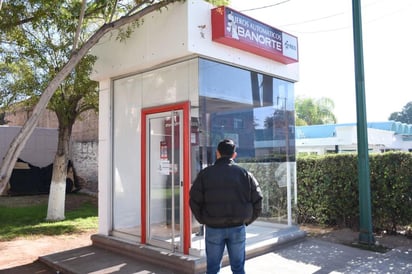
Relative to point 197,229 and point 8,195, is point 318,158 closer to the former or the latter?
point 197,229

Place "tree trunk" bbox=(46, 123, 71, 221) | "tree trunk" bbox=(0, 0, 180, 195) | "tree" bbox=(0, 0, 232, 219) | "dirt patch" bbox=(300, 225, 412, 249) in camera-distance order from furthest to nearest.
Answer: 1. "tree trunk" bbox=(46, 123, 71, 221)
2. "dirt patch" bbox=(300, 225, 412, 249)
3. "tree" bbox=(0, 0, 232, 219)
4. "tree trunk" bbox=(0, 0, 180, 195)

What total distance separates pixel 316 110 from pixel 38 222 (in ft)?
124

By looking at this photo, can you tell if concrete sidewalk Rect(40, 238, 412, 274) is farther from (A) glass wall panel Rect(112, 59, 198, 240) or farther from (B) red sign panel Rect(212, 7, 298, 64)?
Result: (B) red sign panel Rect(212, 7, 298, 64)

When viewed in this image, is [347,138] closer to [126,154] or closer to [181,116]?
[126,154]

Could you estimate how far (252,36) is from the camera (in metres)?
6.58

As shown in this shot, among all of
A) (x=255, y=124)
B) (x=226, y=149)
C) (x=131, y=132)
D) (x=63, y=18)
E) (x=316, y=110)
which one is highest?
(x=316, y=110)

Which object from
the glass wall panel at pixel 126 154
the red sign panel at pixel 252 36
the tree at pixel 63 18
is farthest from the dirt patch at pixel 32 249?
the red sign panel at pixel 252 36

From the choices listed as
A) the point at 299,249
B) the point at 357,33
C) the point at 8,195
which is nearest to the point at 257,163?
the point at 299,249

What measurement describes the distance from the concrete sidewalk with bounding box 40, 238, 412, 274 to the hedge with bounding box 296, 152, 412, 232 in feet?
3.43

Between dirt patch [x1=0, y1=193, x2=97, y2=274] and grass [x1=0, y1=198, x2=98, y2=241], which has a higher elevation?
grass [x1=0, y1=198, x2=98, y2=241]

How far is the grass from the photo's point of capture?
916cm

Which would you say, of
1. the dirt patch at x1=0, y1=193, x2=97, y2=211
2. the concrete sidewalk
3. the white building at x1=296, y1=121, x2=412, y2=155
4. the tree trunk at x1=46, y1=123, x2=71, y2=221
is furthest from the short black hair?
the white building at x1=296, y1=121, x2=412, y2=155

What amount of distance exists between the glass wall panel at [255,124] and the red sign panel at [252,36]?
1.40 feet

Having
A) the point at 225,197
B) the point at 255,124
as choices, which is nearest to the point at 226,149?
the point at 225,197
